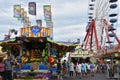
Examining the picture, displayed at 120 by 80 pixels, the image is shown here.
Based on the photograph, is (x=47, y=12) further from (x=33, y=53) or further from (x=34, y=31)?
(x=33, y=53)

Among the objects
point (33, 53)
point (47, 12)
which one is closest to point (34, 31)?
point (33, 53)

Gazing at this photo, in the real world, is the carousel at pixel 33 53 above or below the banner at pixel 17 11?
below

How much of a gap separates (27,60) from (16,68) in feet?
4.29

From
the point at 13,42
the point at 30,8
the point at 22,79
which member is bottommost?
the point at 22,79

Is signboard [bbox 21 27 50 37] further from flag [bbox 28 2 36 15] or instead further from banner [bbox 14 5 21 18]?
banner [bbox 14 5 21 18]

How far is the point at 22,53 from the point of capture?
3067 cm

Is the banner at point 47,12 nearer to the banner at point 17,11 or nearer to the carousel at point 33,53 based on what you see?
the banner at point 17,11

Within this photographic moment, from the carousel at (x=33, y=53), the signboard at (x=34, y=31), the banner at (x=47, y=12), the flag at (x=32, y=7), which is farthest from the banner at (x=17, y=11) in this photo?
the carousel at (x=33, y=53)

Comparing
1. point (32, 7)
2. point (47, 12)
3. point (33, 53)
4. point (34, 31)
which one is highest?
point (32, 7)

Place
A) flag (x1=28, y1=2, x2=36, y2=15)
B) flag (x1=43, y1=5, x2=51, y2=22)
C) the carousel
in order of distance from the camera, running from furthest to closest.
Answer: flag (x1=43, y1=5, x2=51, y2=22), flag (x1=28, y1=2, x2=36, y2=15), the carousel

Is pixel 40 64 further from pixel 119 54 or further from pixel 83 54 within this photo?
pixel 83 54

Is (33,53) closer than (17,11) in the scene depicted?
Yes

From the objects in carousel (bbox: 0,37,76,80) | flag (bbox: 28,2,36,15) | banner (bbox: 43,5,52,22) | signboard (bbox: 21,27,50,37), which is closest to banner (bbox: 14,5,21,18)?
banner (bbox: 43,5,52,22)

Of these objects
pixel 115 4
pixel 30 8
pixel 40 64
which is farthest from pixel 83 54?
pixel 40 64
